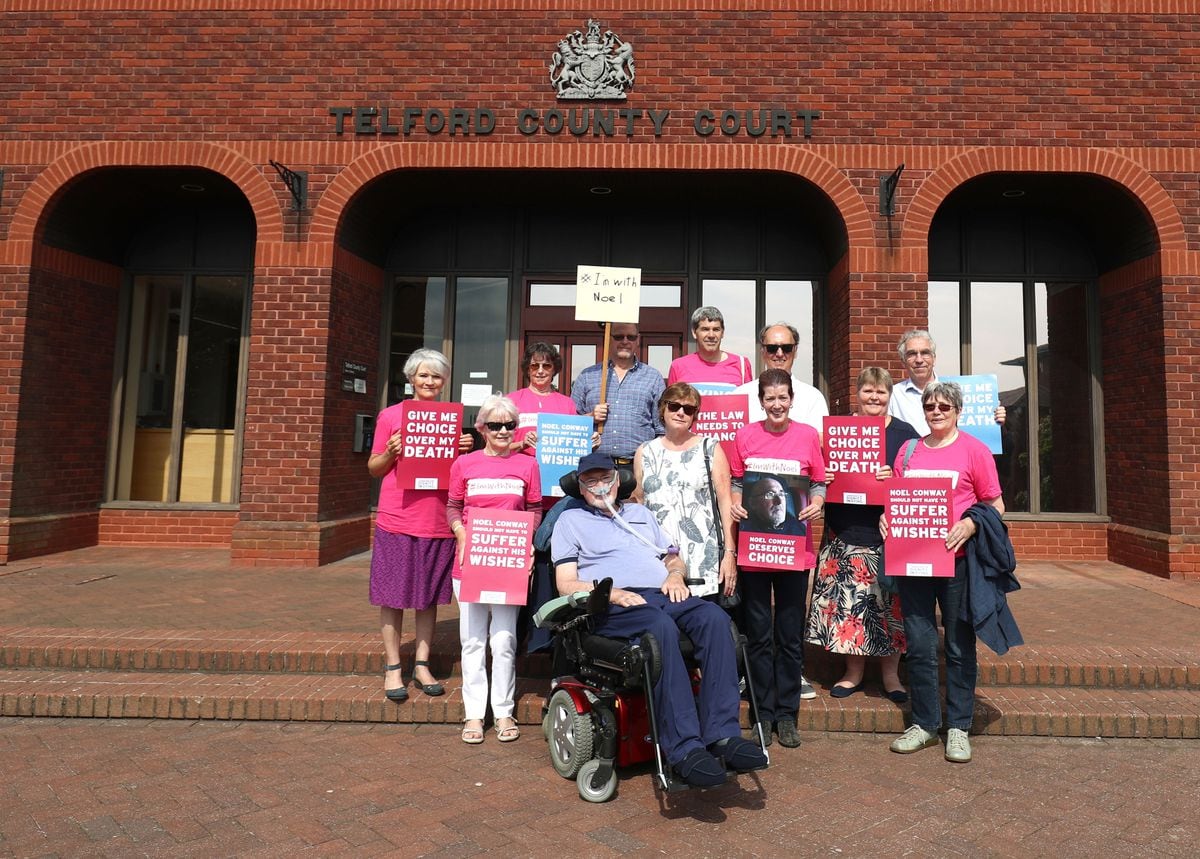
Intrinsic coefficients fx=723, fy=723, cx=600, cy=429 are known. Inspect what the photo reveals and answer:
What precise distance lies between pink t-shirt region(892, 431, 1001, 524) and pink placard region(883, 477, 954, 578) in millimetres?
101

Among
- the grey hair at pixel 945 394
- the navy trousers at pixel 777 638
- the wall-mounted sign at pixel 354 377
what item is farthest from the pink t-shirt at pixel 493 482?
the wall-mounted sign at pixel 354 377

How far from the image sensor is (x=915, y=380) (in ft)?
15.4

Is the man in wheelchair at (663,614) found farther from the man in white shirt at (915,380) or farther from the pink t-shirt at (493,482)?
the man in white shirt at (915,380)

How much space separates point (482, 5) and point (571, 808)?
8.11 m

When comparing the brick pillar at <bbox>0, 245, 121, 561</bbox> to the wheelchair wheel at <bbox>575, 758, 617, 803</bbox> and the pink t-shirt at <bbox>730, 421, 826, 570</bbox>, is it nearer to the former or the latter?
the wheelchair wheel at <bbox>575, 758, 617, 803</bbox>

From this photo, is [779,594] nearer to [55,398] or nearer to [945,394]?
[945,394]

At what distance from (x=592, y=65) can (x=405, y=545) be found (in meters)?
6.01

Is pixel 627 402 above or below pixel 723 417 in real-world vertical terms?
above

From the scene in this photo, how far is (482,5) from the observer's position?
804 centimetres

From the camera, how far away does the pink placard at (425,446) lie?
13.9 ft

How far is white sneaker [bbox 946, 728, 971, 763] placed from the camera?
12.0 ft

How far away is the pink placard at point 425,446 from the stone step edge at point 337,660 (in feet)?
4.31

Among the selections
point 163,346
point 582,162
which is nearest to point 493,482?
point 582,162

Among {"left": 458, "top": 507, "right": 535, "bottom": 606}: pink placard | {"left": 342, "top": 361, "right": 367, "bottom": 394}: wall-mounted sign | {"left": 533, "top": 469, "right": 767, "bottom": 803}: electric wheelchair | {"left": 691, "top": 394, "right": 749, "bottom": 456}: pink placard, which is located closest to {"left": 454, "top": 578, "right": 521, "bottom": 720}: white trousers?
{"left": 458, "top": 507, "right": 535, "bottom": 606}: pink placard
